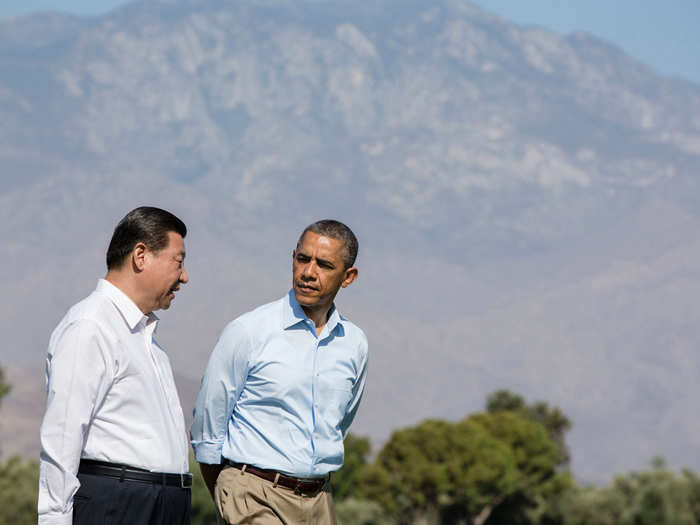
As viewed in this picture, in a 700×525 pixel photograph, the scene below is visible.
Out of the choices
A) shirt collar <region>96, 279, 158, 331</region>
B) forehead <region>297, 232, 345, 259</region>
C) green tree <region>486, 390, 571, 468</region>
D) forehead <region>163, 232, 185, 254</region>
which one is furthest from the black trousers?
green tree <region>486, 390, 571, 468</region>

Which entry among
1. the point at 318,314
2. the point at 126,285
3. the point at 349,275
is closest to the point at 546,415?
the point at 349,275

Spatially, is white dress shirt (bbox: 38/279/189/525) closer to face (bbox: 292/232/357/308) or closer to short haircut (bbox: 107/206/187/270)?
short haircut (bbox: 107/206/187/270)

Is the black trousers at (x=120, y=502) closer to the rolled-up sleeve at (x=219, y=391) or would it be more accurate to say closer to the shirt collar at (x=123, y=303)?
the shirt collar at (x=123, y=303)

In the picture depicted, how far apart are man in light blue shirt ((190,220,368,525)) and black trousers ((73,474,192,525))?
89 centimetres

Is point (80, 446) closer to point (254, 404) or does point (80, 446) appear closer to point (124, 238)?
point (124, 238)

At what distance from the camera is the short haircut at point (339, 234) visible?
657 centimetres

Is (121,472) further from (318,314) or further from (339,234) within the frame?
(339,234)

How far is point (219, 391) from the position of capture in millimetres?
6309

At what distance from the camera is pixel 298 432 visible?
20.6ft

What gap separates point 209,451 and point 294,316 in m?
0.88

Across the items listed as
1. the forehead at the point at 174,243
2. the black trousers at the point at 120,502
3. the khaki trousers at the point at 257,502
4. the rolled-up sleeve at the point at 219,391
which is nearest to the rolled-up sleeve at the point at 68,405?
the black trousers at the point at 120,502

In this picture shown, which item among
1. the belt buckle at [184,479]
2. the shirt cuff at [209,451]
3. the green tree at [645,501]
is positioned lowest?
the belt buckle at [184,479]

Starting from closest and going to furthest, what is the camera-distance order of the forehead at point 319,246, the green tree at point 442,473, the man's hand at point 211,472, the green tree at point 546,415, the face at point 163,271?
the face at point 163,271
the man's hand at point 211,472
the forehead at point 319,246
the green tree at point 442,473
the green tree at point 546,415

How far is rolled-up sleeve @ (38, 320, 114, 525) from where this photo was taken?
4.93m
